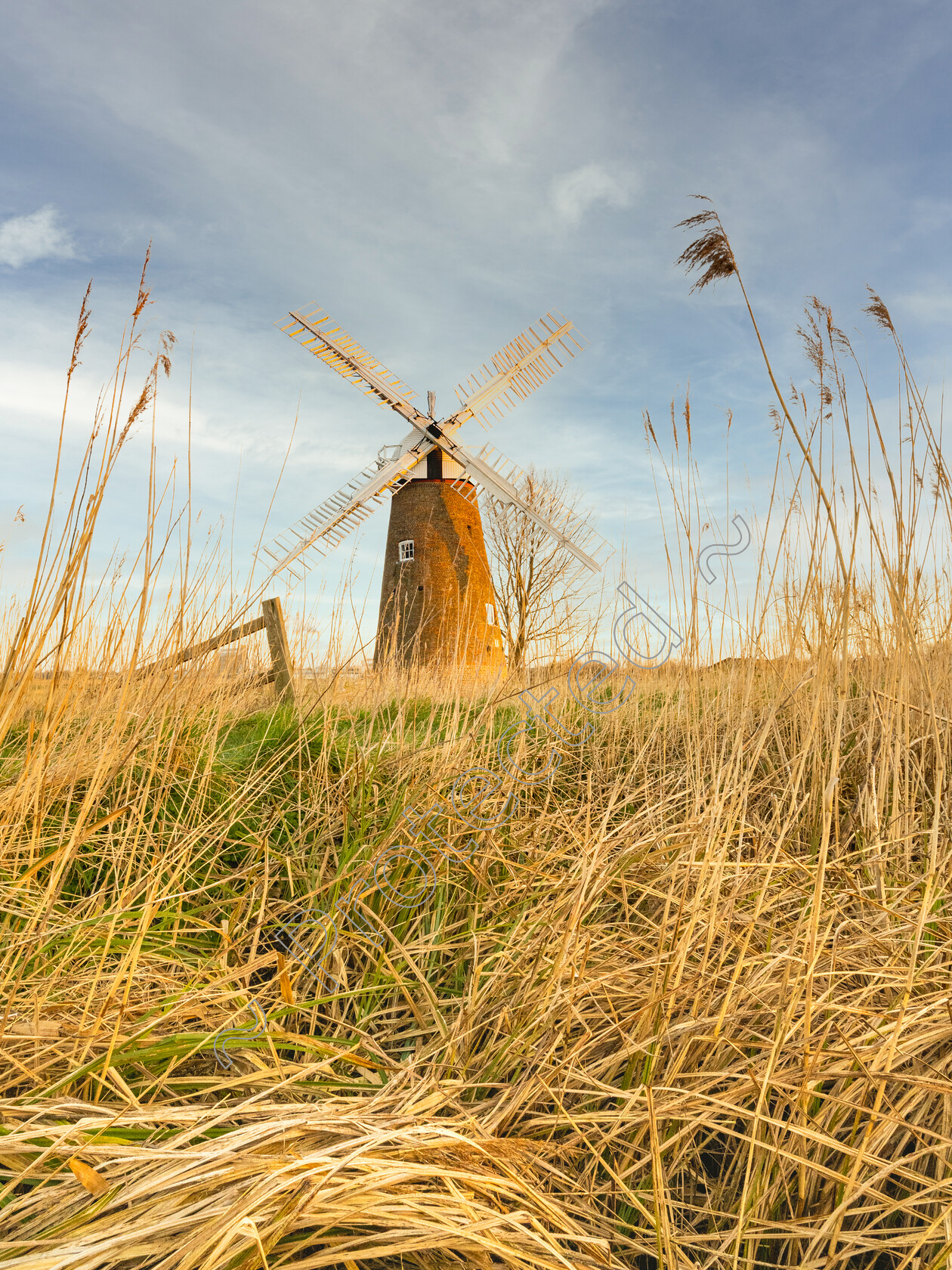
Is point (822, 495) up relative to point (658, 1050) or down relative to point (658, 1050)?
up

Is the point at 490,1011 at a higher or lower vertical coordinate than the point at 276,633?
lower

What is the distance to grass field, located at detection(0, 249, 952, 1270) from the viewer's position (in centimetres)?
100

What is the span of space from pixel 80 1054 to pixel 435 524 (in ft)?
37.3

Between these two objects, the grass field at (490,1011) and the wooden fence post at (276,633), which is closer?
the grass field at (490,1011)

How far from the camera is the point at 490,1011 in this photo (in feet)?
5.24

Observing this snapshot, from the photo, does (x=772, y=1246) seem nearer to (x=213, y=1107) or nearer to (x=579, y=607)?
(x=213, y=1107)

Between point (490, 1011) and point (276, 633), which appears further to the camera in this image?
point (276, 633)

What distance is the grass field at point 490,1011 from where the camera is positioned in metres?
1.00

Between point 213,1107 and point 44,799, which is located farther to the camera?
point 44,799

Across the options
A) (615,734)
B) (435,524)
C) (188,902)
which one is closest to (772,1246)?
(188,902)

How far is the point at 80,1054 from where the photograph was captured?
1.36 meters

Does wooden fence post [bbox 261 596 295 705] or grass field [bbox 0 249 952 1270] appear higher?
wooden fence post [bbox 261 596 295 705]

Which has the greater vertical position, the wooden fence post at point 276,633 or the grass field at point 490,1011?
the wooden fence post at point 276,633

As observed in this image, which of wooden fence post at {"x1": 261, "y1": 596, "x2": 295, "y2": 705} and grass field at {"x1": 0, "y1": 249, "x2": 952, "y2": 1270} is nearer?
grass field at {"x1": 0, "y1": 249, "x2": 952, "y2": 1270}
